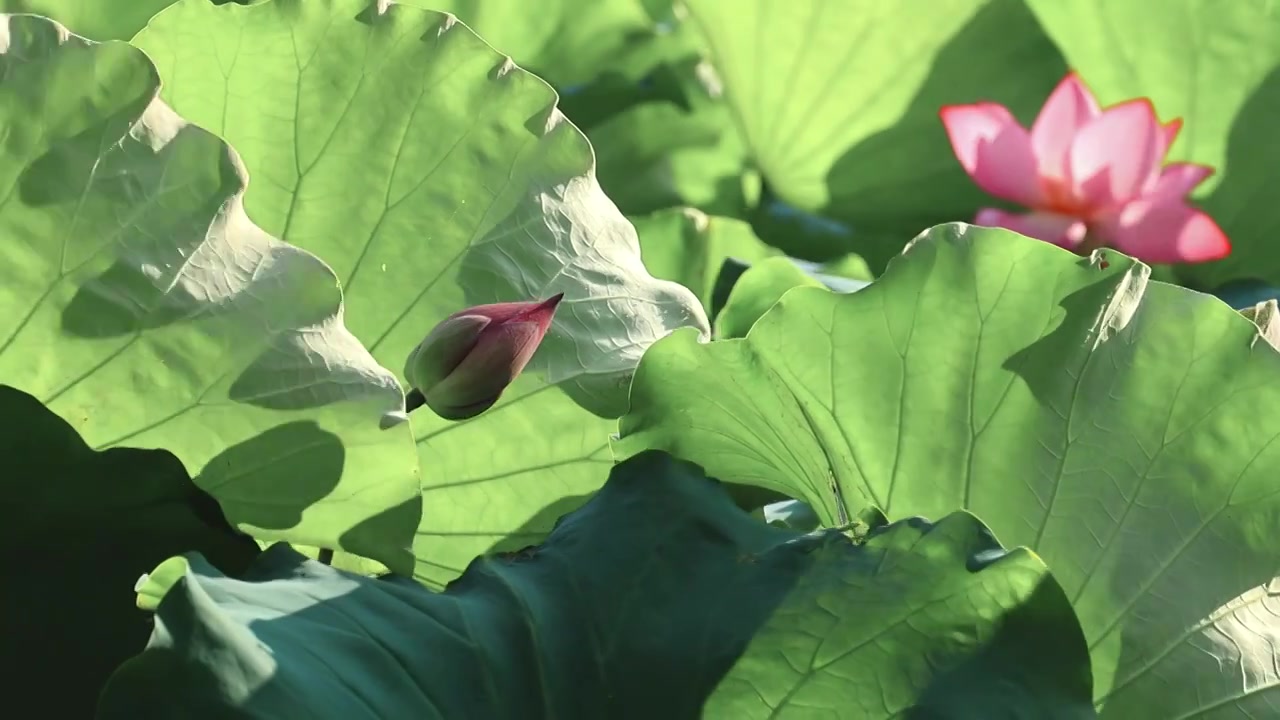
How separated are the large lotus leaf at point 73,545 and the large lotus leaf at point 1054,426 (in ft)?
0.59

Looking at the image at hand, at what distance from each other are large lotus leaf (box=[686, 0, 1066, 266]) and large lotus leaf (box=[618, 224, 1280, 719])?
76cm

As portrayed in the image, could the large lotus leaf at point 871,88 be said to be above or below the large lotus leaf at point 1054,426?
below

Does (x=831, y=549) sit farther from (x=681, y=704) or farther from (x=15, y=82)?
(x=15, y=82)

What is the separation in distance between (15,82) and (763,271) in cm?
41

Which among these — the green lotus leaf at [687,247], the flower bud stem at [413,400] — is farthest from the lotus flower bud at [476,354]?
the green lotus leaf at [687,247]

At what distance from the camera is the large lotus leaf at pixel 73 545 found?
44cm

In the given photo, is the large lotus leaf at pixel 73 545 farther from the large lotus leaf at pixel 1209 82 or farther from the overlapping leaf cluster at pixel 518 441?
the large lotus leaf at pixel 1209 82

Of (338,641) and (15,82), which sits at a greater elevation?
(15,82)

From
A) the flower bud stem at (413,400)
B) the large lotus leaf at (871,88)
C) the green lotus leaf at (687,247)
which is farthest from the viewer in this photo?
the large lotus leaf at (871,88)

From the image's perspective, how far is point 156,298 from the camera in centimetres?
46

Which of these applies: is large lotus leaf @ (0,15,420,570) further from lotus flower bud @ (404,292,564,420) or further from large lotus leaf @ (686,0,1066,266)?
large lotus leaf @ (686,0,1066,266)

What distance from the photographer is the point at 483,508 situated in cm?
59

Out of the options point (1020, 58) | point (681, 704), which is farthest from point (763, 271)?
point (1020, 58)

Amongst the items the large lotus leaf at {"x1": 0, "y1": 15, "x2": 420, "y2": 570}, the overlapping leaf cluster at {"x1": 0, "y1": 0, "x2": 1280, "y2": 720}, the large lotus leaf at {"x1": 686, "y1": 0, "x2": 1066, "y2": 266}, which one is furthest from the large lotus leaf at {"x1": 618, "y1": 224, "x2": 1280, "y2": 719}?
the large lotus leaf at {"x1": 686, "y1": 0, "x2": 1066, "y2": 266}
